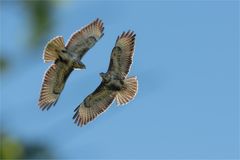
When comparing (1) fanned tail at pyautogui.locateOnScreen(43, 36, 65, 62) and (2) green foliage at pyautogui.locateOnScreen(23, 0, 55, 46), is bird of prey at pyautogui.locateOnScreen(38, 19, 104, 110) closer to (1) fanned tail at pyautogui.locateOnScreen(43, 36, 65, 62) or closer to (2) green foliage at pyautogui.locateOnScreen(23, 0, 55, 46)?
(1) fanned tail at pyautogui.locateOnScreen(43, 36, 65, 62)

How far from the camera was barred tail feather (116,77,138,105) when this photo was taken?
6.31 metres

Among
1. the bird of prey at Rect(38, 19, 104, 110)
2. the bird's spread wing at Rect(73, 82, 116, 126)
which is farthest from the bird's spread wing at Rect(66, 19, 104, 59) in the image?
the bird's spread wing at Rect(73, 82, 116, 126)

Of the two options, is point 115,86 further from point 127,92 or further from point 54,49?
point 127,92

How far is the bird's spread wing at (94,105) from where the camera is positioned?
19.8ft

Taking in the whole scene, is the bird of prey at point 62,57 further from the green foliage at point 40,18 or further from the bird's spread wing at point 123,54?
the green foliage at point 40,18

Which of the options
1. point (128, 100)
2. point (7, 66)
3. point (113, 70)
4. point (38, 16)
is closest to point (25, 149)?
point (7, 66)

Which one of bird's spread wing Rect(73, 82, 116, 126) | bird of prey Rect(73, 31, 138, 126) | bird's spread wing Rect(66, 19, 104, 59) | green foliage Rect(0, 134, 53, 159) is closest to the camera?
bird's spread wing Rect(66, 19, 104, 59)

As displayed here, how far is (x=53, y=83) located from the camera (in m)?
6.01

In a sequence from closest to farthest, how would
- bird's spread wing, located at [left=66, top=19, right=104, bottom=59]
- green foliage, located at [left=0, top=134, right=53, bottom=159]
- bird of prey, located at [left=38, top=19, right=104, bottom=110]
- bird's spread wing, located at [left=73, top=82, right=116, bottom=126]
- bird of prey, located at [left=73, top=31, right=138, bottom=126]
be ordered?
1. bird of prey, located at [left=38, top=19, right=104, bottom=110]
2. bird's spread wing, located at [left=66, top=19, right=104, bottom=59]
3. bird of prey, located at [left=73, top=31, right=138, bottom=126]
4. bird's spread wing, located at [left=73, top=82, right=116, bottom=126]
5. green foliage, located at [left=0, top=134, right=53, bottom=159]

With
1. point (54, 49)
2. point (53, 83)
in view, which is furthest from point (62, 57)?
point (53, 83)

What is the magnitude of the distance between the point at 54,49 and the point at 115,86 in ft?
1.52

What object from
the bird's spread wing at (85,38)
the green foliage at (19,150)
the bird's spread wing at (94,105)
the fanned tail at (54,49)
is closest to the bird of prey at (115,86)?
the bird's spread wing at (94,105)

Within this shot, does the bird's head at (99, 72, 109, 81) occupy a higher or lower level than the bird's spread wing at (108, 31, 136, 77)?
lower

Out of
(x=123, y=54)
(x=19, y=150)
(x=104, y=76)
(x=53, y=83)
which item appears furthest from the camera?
(x=19, y=150)
